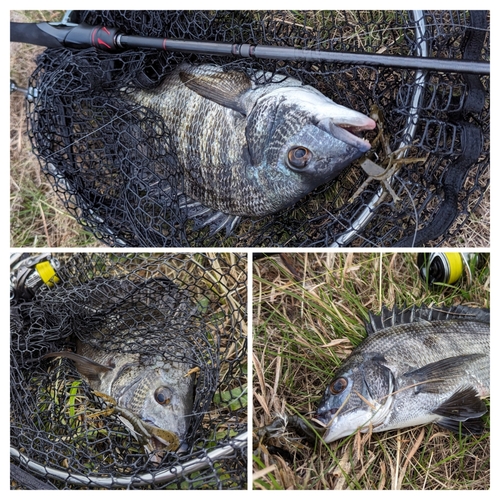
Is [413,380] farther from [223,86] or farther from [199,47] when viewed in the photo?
[199,47]

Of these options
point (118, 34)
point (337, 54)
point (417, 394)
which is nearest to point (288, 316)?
point (417, 394)

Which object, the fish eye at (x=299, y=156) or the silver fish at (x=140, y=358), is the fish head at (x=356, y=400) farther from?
the fish eye at (x=299, y=156)

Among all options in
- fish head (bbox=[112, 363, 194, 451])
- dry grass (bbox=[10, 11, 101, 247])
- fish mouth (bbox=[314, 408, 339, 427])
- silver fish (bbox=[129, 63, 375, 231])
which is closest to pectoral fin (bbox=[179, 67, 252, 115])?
silver fish (bbox=[129, 63, 375, 231])

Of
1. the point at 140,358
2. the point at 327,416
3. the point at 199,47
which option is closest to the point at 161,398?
the point at 140,358

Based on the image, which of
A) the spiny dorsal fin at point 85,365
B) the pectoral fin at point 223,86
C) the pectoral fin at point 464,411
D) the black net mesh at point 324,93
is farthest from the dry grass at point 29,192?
the pectoral fin at point 464,411

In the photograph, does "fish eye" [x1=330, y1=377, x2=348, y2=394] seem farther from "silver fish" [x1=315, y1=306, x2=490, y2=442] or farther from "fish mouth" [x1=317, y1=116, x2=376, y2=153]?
"fish mouth" [x1=317, y1=116, x2=376, y2=153]
